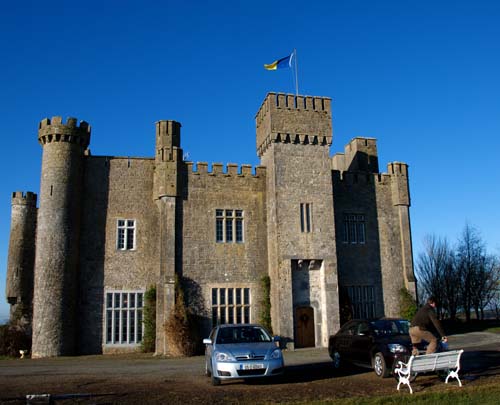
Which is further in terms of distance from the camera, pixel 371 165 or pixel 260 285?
pixel 371 165

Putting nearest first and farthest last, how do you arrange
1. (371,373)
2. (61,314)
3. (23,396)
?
(23,396), (371,373), (61,314)

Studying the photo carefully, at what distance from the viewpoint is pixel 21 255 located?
2362cm

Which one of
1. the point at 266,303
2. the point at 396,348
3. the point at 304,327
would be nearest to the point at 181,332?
the point at 266,303

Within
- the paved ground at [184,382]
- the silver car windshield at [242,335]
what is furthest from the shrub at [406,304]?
the silver car windshield at [242,335]

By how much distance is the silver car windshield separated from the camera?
39.6 feet

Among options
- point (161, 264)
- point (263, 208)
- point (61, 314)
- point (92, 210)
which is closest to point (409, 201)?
point (263, 208)

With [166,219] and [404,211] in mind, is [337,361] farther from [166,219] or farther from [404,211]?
[404,211]

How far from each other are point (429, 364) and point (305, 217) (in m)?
12.8

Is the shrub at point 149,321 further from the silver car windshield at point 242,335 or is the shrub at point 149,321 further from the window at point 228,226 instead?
the silver car windshield at point 242,335

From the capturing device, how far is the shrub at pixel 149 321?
69.6 ft

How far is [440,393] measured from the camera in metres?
9.46

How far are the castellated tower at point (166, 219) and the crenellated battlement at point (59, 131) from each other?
3673 millimetres

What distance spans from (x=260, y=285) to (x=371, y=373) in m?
10.3

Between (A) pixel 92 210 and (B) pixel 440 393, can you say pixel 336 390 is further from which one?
(A) pixel 92 210
